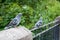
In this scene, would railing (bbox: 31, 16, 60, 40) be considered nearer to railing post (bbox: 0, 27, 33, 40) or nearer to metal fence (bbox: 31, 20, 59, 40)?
metal fence (bbox: 31, 20, 59, 40)

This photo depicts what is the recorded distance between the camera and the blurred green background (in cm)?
655

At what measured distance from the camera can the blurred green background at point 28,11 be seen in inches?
258

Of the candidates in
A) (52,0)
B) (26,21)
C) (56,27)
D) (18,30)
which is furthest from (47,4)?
(18,30)

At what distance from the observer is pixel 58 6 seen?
774cm

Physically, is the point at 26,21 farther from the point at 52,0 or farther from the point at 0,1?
the point at 52,0

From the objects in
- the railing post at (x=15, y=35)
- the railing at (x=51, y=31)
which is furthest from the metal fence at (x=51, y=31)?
the railing post at (x=15, y=35)

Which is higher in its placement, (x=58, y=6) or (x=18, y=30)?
(x=18, y=30)

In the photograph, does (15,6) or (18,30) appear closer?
(18,30)

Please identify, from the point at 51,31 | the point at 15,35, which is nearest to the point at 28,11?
the point at 51,31

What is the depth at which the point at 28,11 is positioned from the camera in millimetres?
6934

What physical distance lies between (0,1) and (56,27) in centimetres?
262

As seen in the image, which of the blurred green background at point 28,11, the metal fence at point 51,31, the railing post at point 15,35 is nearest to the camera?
the railing post at point 15,35

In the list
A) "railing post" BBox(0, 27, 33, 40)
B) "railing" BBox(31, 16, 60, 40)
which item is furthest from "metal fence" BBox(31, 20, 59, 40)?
"railing post" BBox(0, 27, 33, 40)

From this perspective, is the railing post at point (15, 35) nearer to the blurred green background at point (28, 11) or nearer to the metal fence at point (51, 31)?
the metal fence at point (51, 31)
